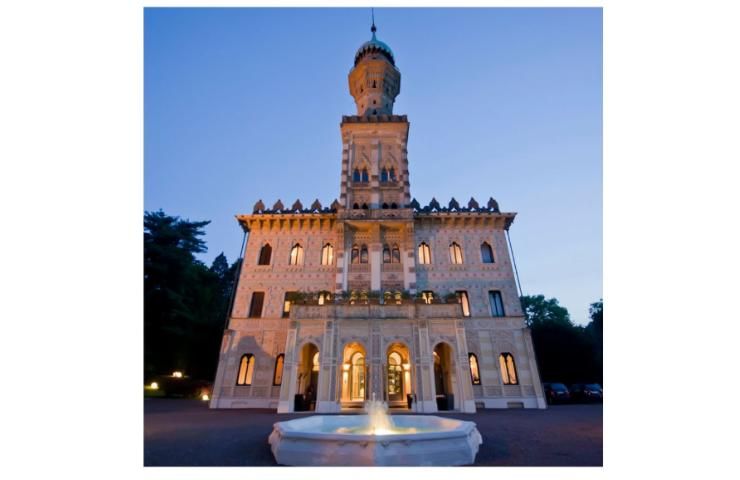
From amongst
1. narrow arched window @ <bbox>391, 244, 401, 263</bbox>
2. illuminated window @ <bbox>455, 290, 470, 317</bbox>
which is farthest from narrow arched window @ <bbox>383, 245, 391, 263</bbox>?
illuminated window @ <bbox>455, 290, 470, 317</bbox>

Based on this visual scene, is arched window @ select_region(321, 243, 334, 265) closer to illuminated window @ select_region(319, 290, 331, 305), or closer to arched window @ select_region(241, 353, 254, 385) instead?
illuminated window @ select_region(319, 290, 331, 305)

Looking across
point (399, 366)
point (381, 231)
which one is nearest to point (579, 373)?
point (399, 366)

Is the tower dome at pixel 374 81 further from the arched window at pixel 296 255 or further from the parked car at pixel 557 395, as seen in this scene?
the parked car at pixel 557 395

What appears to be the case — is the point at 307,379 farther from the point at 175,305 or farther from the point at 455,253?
the point at 455,253

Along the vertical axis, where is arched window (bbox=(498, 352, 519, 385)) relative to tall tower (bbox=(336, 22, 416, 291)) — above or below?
below

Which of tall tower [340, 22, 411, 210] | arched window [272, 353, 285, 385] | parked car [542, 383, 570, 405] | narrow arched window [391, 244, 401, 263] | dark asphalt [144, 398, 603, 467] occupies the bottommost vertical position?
dark asphalt [144, 398, 603, 467]

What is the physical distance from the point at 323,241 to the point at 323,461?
1642 centimetres

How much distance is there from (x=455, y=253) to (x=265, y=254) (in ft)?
38.9

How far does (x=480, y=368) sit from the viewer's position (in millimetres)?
18250

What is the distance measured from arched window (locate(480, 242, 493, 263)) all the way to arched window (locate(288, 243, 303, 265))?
11.2 metres

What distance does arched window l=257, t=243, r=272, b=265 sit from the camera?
21.3 m

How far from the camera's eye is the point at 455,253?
70.3 ft

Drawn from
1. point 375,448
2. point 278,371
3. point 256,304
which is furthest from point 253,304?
point 375,448
